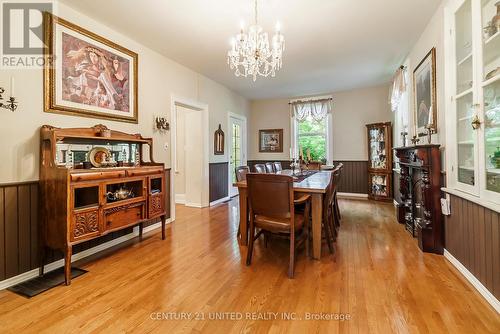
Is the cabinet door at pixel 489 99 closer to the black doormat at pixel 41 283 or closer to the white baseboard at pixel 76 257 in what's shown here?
the black doormat at pixel 41 283

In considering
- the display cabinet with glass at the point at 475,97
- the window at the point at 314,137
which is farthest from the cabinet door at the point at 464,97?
the window at the point at 314,137

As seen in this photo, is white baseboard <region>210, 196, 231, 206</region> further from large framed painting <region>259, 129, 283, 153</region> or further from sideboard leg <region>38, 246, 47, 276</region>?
sideboard leg <region>38, 246, 47, 276</region>

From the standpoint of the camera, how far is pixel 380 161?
529cm

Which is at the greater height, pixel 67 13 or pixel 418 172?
pixel 67 13

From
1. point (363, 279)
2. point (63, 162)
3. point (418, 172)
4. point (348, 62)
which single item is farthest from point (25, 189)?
point (348, 62)

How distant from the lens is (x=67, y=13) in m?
2.42

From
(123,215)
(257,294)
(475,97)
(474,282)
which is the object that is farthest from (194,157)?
(474,282)

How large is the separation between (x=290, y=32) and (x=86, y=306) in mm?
3434

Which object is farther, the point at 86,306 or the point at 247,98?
the point at 247,98

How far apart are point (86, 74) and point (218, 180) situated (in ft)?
10.3

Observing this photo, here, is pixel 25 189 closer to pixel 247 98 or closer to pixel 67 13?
pixel 67 13

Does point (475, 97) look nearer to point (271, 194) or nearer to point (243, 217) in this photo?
point (271, 194)

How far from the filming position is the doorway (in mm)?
5770

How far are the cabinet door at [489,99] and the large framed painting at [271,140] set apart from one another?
4.83 meters
